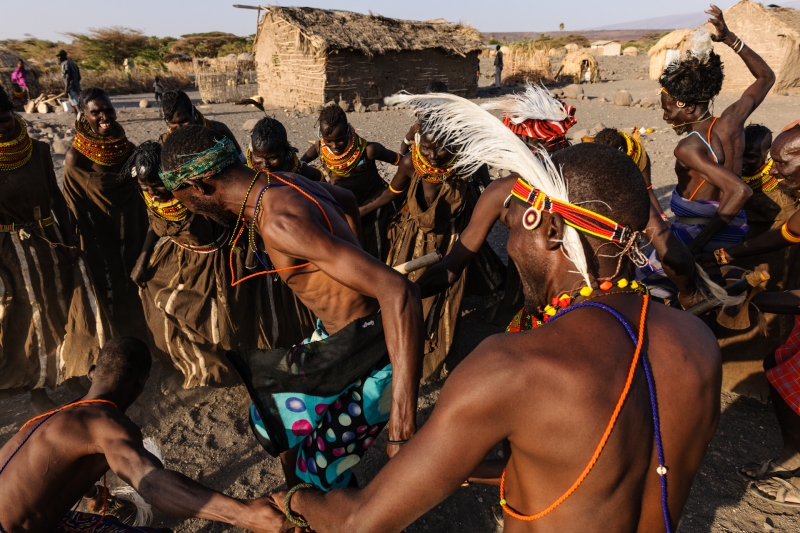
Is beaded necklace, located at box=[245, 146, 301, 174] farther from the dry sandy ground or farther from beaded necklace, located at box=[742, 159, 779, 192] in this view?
beaded necklace, located at box=[742, 159, 779, 192]

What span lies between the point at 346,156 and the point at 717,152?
2.71 m

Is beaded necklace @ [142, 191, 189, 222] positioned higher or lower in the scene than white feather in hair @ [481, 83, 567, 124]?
lower

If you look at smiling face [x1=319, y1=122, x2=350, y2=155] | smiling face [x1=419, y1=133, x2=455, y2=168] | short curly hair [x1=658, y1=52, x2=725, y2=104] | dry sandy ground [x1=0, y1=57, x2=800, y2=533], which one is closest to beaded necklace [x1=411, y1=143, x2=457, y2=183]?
smiling face [x1=419, y1=133, x2=455, y2=168]

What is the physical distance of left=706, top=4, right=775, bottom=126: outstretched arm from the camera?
11.4 ft

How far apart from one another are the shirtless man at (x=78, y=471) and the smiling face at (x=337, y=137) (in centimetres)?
279

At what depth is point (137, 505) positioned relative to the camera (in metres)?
2.76

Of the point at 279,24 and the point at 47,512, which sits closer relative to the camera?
the point at 47,512

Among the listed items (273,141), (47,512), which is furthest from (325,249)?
(273,141)

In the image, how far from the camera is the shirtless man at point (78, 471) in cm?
177

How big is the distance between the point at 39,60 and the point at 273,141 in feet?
93.6

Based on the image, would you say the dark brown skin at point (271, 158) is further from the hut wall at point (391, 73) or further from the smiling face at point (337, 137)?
the hut wall at point (391, 73)

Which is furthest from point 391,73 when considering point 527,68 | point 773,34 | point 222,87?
point 773,34

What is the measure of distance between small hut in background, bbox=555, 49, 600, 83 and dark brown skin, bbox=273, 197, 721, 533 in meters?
25.4

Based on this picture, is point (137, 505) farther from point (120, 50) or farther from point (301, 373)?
point (120, 50)
